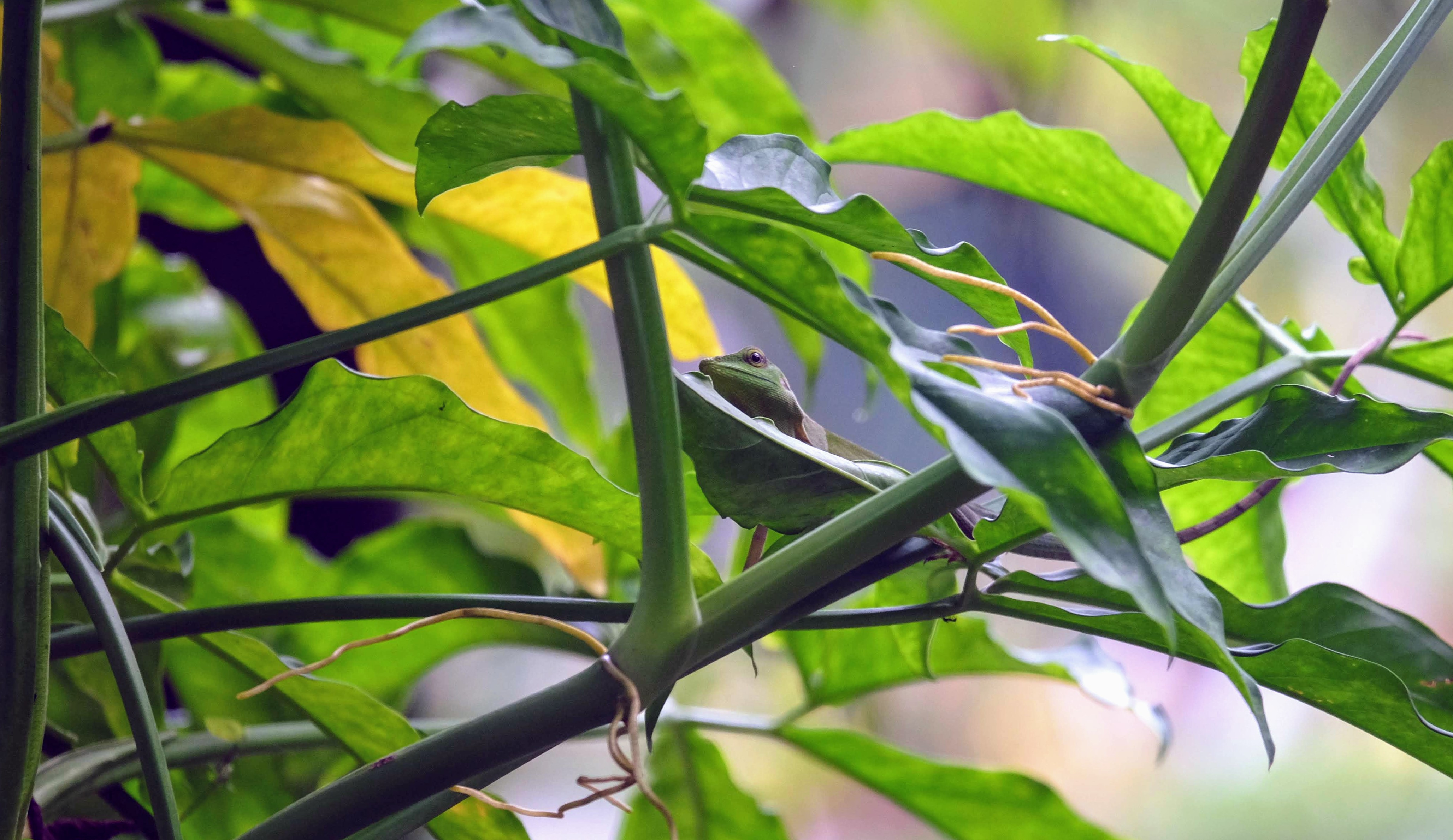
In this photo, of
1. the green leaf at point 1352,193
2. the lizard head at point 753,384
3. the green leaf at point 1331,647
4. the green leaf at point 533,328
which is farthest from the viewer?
the green leaf at point 533,328

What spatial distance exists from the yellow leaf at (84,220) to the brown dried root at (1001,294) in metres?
0.49

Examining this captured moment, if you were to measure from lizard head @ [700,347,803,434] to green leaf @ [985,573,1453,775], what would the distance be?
0.22m

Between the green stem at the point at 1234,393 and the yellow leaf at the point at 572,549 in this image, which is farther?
the yellow leaf at the point at 572,549

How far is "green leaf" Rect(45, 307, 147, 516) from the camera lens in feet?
1.07

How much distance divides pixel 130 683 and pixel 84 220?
1.30 feet

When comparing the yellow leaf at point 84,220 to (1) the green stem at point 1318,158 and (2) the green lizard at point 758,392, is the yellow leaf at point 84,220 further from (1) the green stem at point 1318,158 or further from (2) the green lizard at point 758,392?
(1) the green stem at point 1318,158

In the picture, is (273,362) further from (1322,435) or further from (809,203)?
(1322,435)

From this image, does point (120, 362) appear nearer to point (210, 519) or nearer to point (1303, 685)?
point (210, 519)

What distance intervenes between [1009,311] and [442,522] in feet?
1.35

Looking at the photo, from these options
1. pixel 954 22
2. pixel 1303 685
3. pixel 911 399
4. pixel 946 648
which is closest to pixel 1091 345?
pixel 954 22

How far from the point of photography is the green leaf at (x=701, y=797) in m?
0.57

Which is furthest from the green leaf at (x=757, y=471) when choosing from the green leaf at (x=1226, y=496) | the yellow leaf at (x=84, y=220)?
the yellow leaf at (x=84, y=220)

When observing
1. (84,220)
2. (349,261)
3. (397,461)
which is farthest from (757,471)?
(84,220)

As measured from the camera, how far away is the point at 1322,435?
0.28 metres
